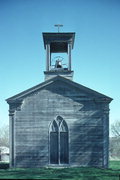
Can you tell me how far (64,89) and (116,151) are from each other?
1728 inches

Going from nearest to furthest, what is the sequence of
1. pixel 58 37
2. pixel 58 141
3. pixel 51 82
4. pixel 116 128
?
pixel 58 141
pixel 51 82
pixel 58 37
pixel 116 128

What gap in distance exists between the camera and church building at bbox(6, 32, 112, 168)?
787 inches

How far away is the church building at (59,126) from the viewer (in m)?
20.0

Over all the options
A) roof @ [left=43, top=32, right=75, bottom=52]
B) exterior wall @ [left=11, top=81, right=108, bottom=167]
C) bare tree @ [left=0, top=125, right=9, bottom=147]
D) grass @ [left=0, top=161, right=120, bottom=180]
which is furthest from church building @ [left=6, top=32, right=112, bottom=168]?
bare tree @ [left=0, top=125, right=9, bottom=147]

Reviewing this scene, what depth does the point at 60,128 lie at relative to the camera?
2038 centimetres

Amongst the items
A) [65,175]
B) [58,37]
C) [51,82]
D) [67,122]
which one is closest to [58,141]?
[67,122]

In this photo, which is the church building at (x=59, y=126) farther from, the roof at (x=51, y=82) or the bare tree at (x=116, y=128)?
the bare tree at (x=116, y=128)

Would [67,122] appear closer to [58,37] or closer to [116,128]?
[58,37]

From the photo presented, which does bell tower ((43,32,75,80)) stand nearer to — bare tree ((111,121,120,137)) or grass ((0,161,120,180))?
grass ((0,161,120,180))

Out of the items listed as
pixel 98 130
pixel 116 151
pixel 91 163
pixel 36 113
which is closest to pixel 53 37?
pixel 36 113

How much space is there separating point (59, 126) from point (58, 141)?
3.50 feet

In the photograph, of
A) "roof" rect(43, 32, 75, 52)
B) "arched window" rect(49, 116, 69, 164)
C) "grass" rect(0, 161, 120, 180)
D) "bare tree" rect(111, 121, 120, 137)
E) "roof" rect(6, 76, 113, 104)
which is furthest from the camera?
"bare tree" rect(111, 121, 120, 137)

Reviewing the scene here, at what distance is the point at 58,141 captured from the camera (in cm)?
2030

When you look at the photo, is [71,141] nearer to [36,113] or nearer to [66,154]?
[66,154]
